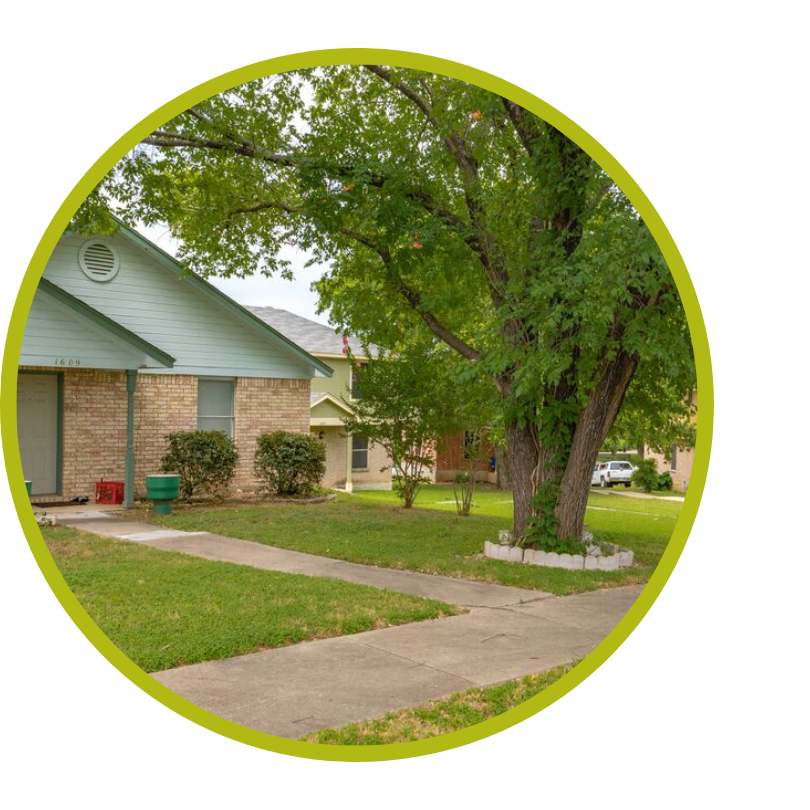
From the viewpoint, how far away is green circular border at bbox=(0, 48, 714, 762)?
5.27 m

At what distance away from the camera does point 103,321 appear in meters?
14.2

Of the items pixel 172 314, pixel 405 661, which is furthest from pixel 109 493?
pixel 405 661

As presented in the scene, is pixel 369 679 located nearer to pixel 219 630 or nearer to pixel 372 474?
pixel 219 630

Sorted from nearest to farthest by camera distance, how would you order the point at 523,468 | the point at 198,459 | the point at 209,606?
1. the point at 209,606
2. the point at 523,468
3. the point at 198,459

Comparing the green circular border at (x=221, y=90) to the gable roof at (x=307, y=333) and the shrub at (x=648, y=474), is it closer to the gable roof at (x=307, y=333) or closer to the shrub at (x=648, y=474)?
the gable roof at (x=307, y=333)

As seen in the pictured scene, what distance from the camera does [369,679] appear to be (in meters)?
5.78

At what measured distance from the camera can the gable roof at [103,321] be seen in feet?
44.0

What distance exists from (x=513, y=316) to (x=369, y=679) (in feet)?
14.2

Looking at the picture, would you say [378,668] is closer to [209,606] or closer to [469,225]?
[209,606]

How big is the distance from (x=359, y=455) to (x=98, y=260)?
13383mm

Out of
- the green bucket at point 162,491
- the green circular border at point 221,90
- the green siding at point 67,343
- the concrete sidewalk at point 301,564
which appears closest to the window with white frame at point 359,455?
the green siding at point 67,343

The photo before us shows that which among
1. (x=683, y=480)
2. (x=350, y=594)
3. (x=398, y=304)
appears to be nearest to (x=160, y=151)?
(x=398, y=304)

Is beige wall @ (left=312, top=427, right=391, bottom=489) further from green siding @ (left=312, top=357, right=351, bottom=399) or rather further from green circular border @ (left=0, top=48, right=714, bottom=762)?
green circular border @ (left=0, top=48, right=714, bottom=762)

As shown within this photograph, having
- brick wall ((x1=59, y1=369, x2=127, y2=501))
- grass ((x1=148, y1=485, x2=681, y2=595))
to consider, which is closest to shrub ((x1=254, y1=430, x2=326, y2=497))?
grass ((x1=148, y1=485, x2=681, y2=595))
